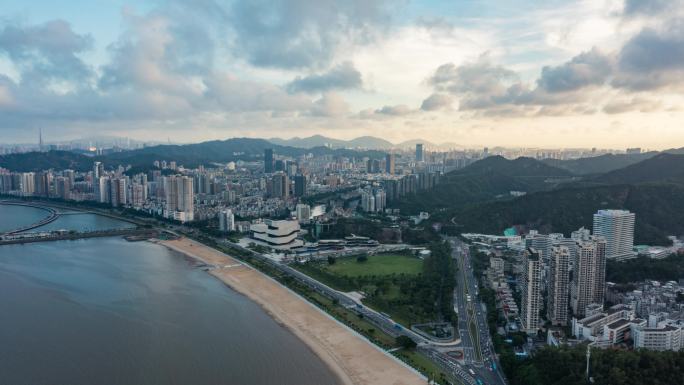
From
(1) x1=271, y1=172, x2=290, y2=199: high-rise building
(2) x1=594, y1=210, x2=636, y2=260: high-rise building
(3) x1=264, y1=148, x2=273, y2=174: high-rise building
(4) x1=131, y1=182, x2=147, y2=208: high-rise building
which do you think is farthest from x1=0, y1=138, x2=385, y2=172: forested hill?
(2) x1=594, y1=210, x2=636, y2=260: high-rise building

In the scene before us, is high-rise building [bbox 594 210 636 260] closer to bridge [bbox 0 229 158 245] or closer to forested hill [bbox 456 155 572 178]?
bridge [bbox 0 229 158 245]

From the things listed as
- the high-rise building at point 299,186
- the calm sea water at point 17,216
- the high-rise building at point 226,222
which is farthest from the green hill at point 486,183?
the calm sea water at point 17,216

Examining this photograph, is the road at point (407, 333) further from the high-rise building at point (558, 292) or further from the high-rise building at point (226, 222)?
the high-rise building at point (226, 222)

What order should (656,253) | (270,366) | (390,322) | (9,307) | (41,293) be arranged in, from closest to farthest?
1. (270,366)
2. (390,322)
3. (9,307)
4. (41,293)
5. (656,253)

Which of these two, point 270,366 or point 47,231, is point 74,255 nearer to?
point 47,231

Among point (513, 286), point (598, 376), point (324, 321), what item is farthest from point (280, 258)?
point (598, 376)

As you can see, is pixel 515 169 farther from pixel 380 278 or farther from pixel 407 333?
pixel 407 333
